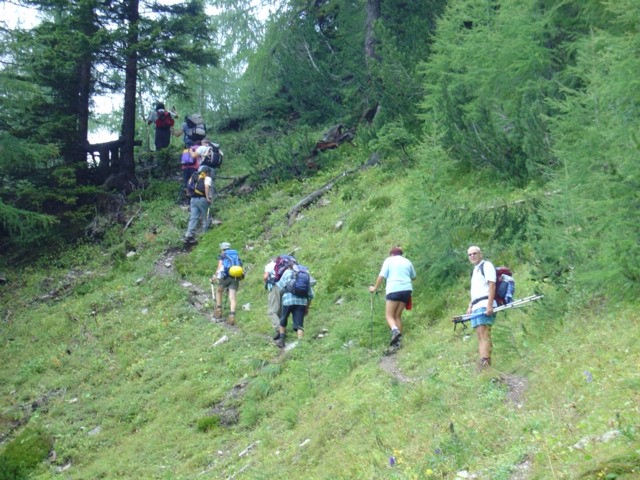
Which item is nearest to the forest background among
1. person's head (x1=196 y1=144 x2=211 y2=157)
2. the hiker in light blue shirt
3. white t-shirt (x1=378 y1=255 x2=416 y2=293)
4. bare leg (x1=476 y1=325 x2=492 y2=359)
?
bare leg (x1=476 y1=325 x2=492 y2=359)

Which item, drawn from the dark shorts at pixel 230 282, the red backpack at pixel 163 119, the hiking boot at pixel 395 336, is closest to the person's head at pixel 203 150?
the red backpack at pixel 163 119

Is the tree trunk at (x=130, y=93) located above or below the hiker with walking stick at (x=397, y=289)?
above

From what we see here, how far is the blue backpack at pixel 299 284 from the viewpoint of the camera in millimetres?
15188

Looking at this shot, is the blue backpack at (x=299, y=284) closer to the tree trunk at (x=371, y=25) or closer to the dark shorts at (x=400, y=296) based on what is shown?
the dark shorts at (x=400, y=296)

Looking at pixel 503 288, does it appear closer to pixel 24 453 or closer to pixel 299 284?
pixel 299 284

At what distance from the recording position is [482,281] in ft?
34.3

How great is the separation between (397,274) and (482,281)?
301cm

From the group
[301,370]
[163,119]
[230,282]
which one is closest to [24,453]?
[301,370]

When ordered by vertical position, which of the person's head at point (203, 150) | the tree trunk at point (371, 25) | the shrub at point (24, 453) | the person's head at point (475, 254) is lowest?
the shrub at point (24, 453)

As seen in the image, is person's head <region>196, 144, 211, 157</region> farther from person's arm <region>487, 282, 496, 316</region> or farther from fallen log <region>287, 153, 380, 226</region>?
person's arm <region>487, 282, 496, 316</region>

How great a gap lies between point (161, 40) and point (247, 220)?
25.7 ft

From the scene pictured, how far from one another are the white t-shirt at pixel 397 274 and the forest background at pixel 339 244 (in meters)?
0.82

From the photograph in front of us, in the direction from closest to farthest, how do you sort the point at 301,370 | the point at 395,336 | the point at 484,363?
the point at 484,363 < the point at 395,336 < the point at 301,370

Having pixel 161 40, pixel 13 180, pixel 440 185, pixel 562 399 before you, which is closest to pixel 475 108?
pixel 440 185
